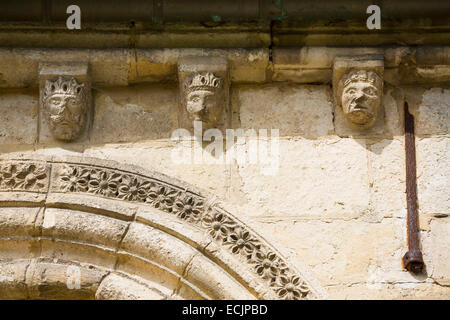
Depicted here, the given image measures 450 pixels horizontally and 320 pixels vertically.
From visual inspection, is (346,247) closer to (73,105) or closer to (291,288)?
(291,288)

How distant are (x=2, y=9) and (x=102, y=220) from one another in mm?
1330

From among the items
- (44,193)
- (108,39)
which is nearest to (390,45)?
(108,39)

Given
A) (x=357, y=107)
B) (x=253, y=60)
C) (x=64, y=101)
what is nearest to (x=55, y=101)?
(x=64, y=101)

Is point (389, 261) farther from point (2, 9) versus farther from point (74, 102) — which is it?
point (2, 9)

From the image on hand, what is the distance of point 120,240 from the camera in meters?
6.80

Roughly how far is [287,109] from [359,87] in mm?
434

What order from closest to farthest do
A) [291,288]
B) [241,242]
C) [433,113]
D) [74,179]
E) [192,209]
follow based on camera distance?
[291,288], [241,242], [192,209], [74,179], [433,113]

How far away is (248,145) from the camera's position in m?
7.10

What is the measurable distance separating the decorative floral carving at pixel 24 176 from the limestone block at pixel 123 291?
634mm

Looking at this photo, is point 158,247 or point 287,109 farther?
point 287,109

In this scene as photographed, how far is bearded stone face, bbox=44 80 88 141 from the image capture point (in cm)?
706

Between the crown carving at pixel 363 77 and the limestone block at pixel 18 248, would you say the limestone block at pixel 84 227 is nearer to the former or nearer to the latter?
the limestone block at pixel 18 248

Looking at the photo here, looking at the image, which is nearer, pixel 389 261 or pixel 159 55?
pixel 389 261

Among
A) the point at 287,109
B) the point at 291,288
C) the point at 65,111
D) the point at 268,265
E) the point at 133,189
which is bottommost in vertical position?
the point at 291,288
